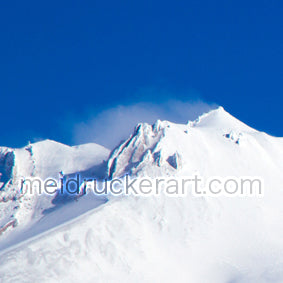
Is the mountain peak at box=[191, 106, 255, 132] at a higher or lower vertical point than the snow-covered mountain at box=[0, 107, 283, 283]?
higher

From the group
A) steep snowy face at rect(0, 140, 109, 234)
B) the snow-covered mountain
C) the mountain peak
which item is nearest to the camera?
the snow-covered mountain

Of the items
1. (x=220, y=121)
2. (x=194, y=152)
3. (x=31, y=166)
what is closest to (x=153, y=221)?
(x=194, y=152)

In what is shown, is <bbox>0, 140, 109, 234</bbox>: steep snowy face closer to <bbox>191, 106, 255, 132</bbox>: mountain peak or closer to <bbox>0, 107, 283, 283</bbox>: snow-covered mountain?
<bbox>0, 107, 283, 283</bbox>: snow-covered mountain

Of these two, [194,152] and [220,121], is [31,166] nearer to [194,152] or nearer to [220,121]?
[194,152]

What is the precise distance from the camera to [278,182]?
66375 millimetres

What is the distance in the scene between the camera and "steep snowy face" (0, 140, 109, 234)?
2292 inches

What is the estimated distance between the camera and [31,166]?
66312 millimetres

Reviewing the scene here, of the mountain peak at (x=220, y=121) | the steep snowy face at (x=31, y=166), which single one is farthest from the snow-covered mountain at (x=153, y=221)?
the mountain peak at (x=220, y=121)

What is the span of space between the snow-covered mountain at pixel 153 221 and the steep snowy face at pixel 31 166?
0.57ft

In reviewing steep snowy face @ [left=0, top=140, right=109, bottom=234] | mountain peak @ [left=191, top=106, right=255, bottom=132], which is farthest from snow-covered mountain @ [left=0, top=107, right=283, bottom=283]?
mountain peak @ [left=191, top=106, right=255, bottom=132]

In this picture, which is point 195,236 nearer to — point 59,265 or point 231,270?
point 231,270

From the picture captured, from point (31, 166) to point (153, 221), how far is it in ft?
86.2

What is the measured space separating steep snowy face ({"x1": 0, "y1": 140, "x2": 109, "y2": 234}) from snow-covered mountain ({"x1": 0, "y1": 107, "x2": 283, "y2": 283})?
173 mm

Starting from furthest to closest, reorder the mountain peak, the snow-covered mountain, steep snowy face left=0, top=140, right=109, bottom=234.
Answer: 1. the mountain peak
2. steep snowy face left=0, top=140, right=109, bottom=234
3. the snow-covered mountain
